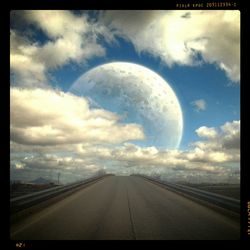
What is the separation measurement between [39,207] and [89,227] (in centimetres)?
556

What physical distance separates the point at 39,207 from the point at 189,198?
9067 millimetres

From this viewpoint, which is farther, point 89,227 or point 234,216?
point 234,216
